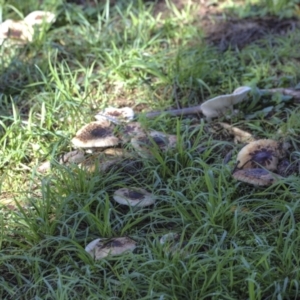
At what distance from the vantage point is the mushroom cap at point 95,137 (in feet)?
12.8

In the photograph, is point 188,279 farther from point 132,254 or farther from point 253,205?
point 253,205

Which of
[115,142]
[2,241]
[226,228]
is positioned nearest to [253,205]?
[226,228]

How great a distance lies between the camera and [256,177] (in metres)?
3.55

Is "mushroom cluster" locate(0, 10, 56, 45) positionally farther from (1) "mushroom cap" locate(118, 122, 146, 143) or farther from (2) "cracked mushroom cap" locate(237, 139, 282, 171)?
(2) "cracked mushroom cap" locate(237, 139, 282, 171)

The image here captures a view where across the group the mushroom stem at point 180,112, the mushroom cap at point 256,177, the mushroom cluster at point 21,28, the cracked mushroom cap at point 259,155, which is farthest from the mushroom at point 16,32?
the mushroom cap at point 256,177

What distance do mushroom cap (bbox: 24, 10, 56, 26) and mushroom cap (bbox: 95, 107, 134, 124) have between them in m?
1.27

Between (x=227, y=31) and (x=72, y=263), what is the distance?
2.71 metres

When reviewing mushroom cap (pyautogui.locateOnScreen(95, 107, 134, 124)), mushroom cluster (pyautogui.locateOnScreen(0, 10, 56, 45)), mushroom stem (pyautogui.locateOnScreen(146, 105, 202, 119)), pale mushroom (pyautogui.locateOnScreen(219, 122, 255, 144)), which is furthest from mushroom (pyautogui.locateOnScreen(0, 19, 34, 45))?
pale mushroom (pyautogui.locateOnScreen(219, 122, 255, 144))

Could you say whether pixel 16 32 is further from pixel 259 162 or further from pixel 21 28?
pixel 259 162

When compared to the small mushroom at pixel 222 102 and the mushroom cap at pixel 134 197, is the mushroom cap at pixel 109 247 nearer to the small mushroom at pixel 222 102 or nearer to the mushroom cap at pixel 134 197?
the mushroom cap at pixel 134 197

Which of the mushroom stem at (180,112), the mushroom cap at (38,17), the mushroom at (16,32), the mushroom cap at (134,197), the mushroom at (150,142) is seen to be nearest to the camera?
the mushroom cap at (134,197)

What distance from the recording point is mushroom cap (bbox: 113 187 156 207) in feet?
11.6

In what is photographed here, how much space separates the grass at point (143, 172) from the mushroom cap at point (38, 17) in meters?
0.09

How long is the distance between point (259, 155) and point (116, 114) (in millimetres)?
995
